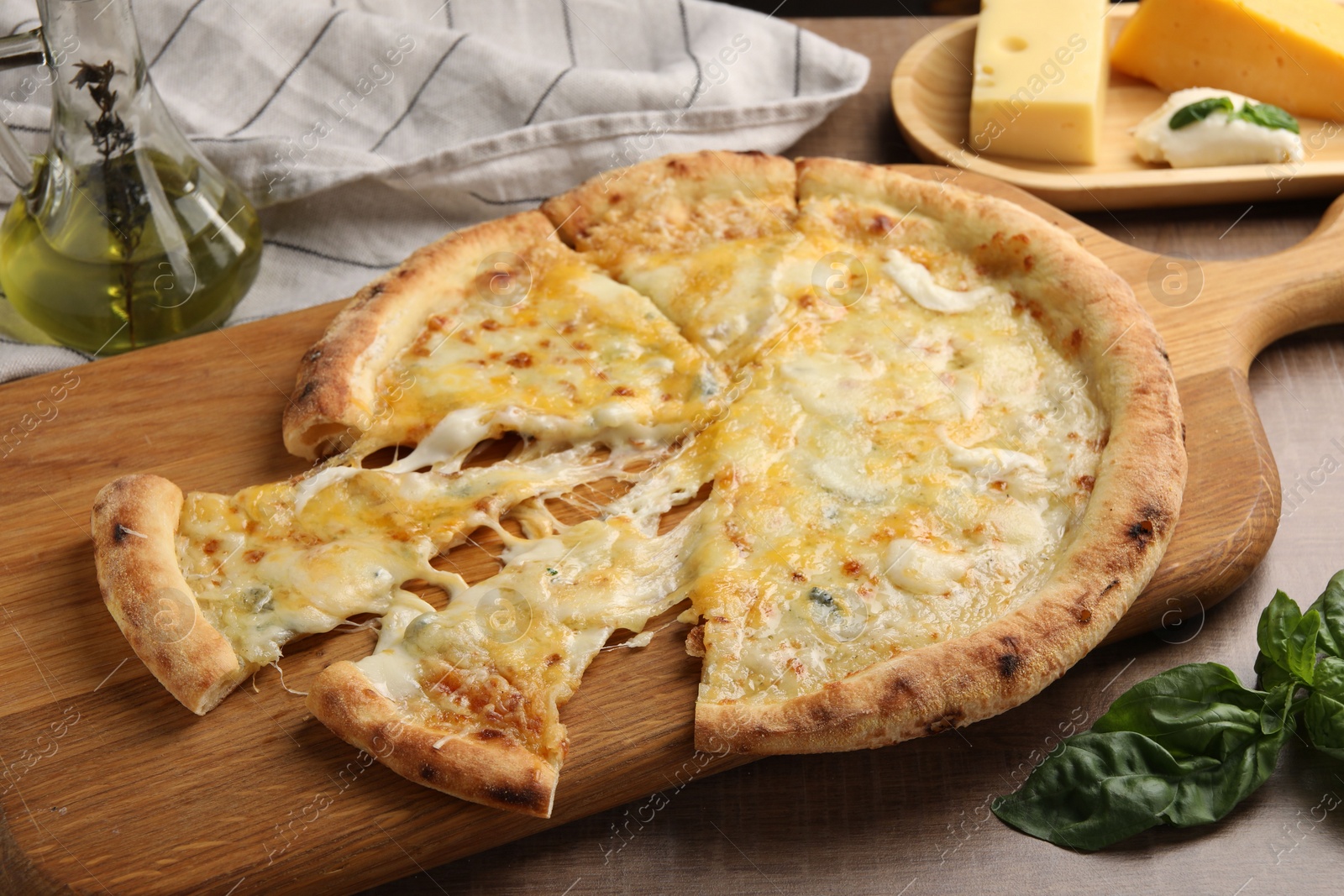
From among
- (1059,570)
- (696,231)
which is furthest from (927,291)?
(1059,570)

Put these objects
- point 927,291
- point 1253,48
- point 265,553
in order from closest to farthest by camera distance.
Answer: point 265,553
point 927,291
point 1253,48

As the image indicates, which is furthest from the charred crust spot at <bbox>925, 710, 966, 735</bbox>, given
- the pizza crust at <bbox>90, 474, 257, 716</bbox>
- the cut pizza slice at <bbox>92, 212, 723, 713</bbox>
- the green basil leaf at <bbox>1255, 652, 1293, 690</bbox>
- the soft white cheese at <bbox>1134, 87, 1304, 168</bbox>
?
the soft white cheese at <bbox>1134, 87, 1304, 168</bbox>

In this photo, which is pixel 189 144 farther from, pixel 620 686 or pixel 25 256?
pixel 620 686

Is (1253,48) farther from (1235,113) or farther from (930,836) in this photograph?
(930,836)

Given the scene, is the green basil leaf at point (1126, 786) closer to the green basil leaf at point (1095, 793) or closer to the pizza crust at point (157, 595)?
the green basil leaf at point (1095, 793)

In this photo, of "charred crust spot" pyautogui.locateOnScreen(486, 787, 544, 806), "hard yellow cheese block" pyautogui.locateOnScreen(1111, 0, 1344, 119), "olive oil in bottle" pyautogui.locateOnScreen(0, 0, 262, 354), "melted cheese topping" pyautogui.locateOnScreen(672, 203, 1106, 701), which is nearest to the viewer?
"charred crust spot" pyautogui.locateOnScreen(486, 787, 544, 806)

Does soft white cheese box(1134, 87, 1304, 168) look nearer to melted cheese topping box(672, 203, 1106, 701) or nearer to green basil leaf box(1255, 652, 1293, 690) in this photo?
melted cheese topping box(672, 203, 1106, 701)

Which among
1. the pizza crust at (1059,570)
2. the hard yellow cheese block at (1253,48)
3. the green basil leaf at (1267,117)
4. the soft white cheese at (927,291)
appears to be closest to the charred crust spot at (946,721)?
the pizza crust at (1059,570)
